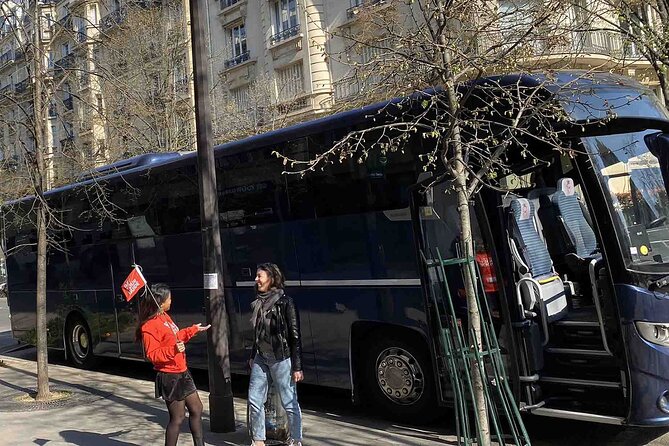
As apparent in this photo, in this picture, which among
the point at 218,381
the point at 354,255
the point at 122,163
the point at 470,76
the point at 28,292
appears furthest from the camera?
the point at 28,292

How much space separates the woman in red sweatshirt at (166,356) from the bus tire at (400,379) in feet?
8.29

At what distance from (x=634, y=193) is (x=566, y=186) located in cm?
93

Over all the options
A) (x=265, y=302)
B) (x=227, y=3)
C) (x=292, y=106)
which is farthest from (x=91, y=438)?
(x=227, y=3)

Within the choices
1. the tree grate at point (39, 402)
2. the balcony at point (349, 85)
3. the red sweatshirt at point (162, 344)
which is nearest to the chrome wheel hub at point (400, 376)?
the red sweatshirt at point (162, 344)

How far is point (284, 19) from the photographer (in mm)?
29188

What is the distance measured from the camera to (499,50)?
5109 millimetres

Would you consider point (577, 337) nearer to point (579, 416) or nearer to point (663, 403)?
point (579, 416)

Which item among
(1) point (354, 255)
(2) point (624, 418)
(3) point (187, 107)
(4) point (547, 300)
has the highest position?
(3) point (187, 107)

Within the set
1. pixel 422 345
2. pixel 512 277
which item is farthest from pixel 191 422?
pixel 512 277

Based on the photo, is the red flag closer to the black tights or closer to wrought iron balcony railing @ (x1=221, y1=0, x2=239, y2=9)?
the black tights

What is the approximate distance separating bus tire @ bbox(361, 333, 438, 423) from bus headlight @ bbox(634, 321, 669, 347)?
226cm

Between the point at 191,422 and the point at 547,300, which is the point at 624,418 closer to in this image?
the point at 547,300

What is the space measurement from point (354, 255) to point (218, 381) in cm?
207

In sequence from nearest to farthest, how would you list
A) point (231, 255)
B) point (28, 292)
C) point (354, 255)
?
point (354, 255) → point (231, 255) → point (28, 292)
